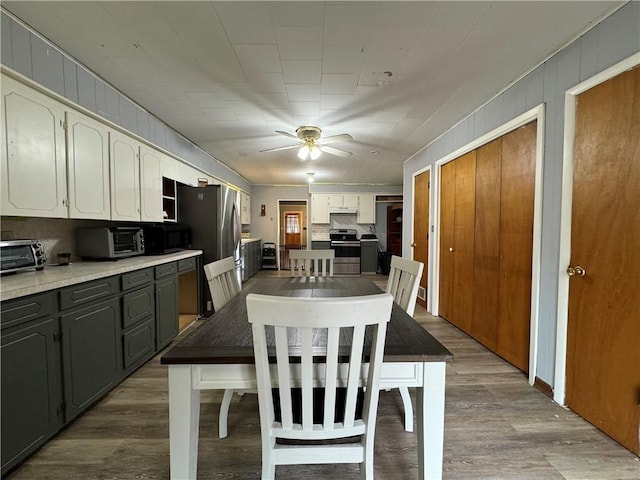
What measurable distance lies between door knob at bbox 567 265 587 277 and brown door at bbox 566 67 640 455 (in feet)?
0.06

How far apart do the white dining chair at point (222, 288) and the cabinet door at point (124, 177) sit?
1.29 metres

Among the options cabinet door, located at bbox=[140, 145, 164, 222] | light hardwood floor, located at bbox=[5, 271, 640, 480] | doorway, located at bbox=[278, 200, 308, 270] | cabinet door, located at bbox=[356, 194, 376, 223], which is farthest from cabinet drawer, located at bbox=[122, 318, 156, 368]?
doorway, located at bbox=[278, 200, 308, 270]

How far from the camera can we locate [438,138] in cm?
382

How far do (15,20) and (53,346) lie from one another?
6.28 ft

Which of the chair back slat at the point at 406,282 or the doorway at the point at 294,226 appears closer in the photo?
the chair back slat at the point at 406,282

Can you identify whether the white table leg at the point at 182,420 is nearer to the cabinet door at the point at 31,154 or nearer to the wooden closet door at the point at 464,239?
the cabinet door at the point at 31,154

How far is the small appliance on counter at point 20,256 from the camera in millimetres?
1629

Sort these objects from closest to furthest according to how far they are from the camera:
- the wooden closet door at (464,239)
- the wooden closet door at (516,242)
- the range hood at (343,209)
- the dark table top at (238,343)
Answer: the dark table top at (238,343) → the wooden closet door at (516,242) → the wooden closet door at (464,239) → the range hood at (343,209)

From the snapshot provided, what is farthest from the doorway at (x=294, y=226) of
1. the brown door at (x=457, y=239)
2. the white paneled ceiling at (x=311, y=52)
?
the white paneled ceiling at (x=311, y=52)

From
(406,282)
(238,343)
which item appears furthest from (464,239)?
(238,343)

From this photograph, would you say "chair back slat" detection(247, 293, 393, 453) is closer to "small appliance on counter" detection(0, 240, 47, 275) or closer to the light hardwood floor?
the light hardwood floor

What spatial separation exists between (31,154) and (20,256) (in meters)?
0.62

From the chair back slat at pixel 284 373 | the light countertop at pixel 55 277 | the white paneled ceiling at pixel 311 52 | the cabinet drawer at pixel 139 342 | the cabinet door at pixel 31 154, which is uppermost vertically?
the white paneled ceiling at pixel 311 52

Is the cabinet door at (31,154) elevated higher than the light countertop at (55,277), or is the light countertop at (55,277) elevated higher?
the cabinet door at (31,154)
